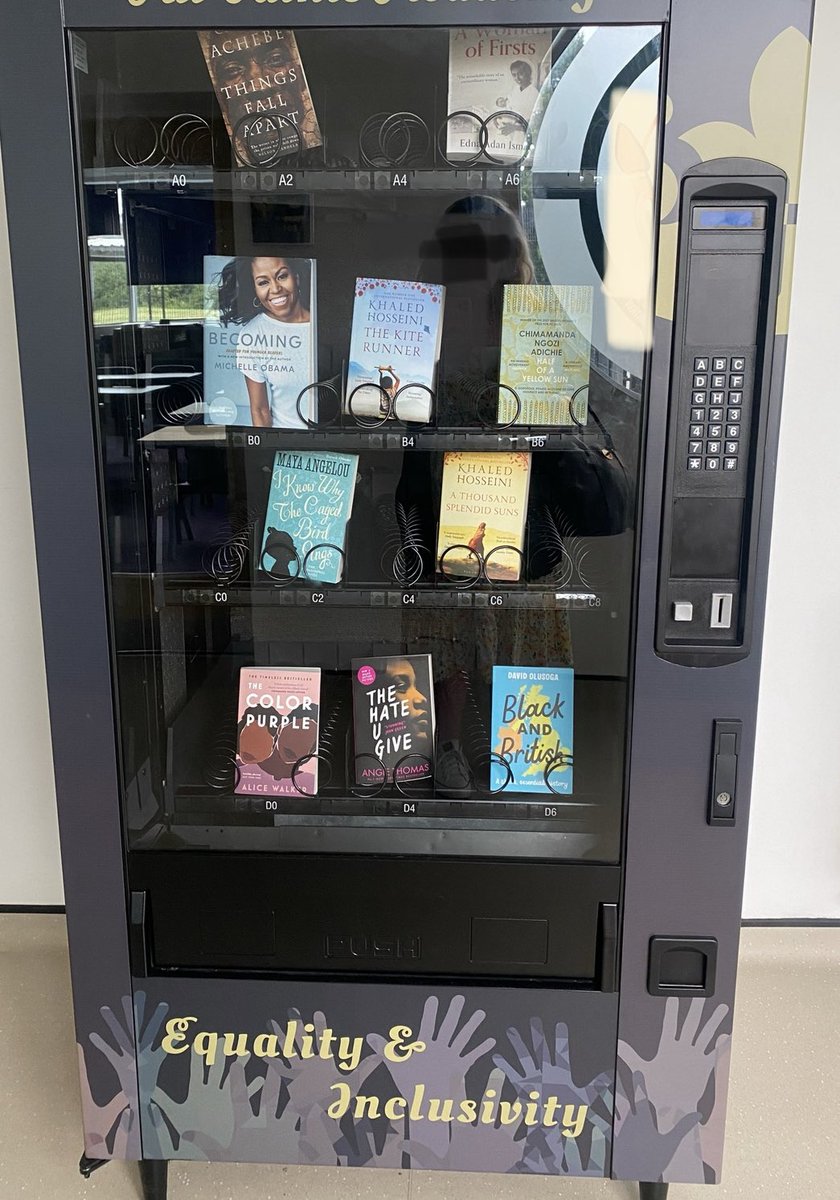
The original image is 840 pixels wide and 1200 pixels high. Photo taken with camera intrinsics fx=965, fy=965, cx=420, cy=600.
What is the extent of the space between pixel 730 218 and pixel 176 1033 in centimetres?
146

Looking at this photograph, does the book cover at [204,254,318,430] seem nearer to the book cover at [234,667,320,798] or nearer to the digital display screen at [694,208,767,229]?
the book cover at [234,667,320,798]

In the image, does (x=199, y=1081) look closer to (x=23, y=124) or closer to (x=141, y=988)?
(x=141, y=988)

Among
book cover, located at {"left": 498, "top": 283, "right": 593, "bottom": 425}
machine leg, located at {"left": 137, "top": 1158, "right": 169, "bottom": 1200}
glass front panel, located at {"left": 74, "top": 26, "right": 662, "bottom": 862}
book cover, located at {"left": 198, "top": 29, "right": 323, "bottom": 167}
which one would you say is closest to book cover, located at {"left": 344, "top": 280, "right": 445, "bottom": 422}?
glass front panel, located at {"left": 74, "top": 26, "right": 662, "bottom": 862}

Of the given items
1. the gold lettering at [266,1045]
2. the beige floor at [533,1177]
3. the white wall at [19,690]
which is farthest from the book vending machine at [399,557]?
the white wall at [19,690]

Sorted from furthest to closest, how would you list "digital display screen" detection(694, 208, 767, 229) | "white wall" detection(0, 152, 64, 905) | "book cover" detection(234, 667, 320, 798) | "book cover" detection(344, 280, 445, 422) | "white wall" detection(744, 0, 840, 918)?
"white wall" detection(0, 152, 64, 905) → "white wall" detection(744, 0, 840, 918) → "book cover" detection(234, 667, 320, 798) → "book cover" detection(344, 280, 445, 422) → "digital display screen" detection(694, 208, 767, 229)

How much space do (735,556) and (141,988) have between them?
113 cm

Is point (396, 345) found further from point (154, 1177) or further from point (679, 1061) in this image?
point (154, 1177)

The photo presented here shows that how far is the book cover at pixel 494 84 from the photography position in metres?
1.36

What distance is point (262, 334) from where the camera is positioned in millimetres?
1499

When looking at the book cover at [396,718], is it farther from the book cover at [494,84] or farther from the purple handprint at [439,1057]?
the book cover at [494,84]

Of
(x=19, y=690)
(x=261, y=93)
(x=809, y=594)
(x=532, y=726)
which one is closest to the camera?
(x=261, y=93)

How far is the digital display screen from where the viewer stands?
1.25 m

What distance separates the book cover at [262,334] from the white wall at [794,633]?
0.77 meters

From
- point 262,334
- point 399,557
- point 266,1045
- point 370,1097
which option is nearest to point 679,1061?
point 370,1097
